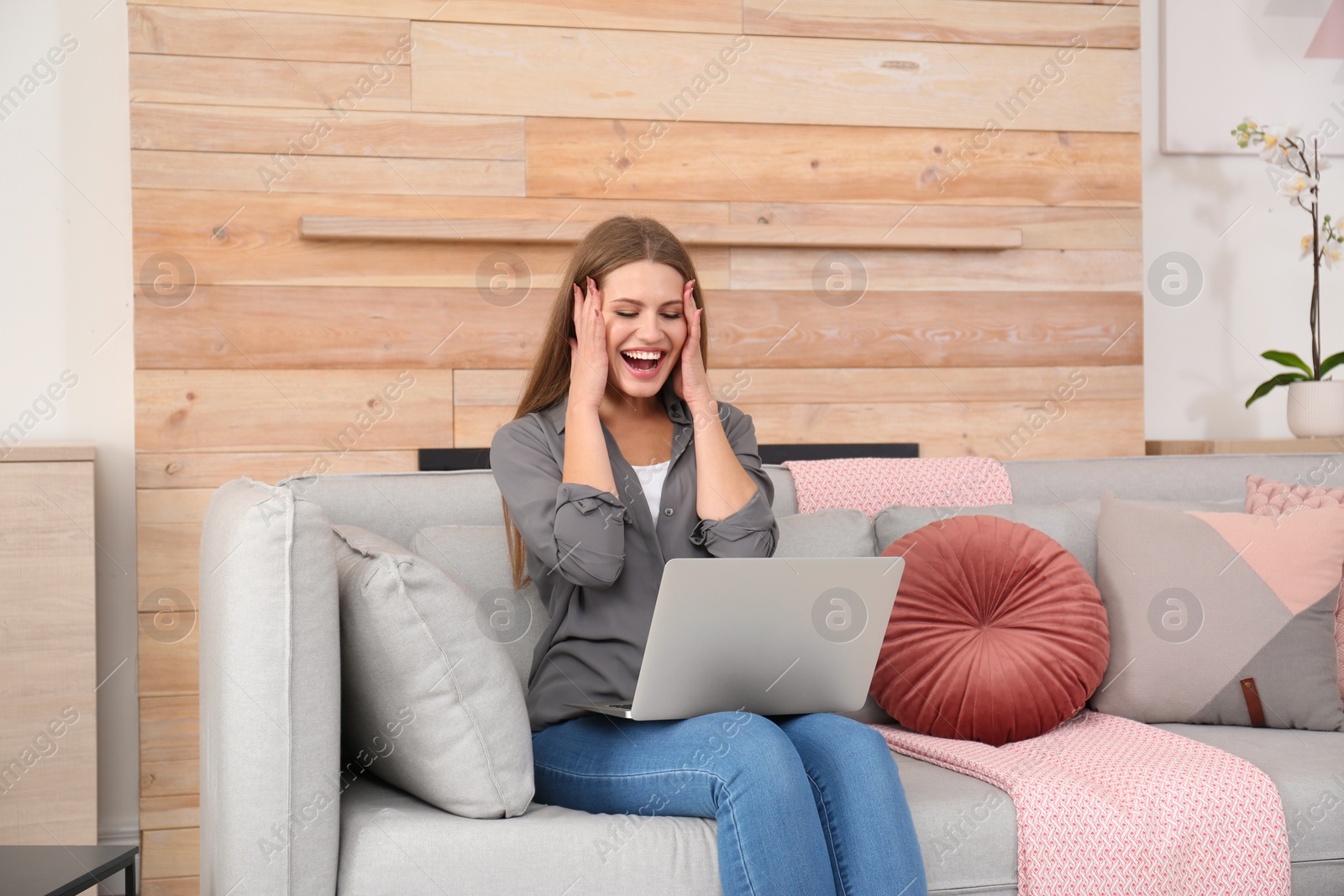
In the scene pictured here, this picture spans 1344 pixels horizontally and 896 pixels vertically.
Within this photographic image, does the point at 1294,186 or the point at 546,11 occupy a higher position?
the point at 546,11

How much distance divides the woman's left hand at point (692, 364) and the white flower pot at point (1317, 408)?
163 centimetres

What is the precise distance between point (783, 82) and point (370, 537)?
1.53 m

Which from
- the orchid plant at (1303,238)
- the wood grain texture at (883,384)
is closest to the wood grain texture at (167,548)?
the wood grain texture at (883,384)

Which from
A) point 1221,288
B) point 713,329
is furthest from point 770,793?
point 1221,288

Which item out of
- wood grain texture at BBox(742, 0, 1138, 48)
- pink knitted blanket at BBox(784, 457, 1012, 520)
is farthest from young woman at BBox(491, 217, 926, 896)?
wood grain texture at BBox(742, 0, 1138, 48)

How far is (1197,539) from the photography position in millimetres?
1837

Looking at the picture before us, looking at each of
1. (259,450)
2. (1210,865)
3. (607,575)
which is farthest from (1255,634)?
(259,450)

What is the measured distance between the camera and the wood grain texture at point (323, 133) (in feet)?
7.34

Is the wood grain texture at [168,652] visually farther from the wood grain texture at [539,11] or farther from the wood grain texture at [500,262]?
the wood grain texture at [539,11]

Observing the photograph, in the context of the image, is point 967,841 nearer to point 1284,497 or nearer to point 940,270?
point 1284,497

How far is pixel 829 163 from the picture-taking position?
8.24 feet

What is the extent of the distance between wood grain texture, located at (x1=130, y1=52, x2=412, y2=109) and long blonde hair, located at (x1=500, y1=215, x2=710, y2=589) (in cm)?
88

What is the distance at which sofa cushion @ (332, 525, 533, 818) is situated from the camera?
4.13 feet

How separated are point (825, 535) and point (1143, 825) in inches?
26.0
